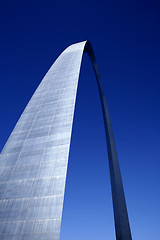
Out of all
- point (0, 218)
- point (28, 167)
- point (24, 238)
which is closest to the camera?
point (24, 238)

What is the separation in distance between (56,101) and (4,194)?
29.7 ft

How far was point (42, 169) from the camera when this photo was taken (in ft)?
38.6

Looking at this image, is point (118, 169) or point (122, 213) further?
point (118, 169)

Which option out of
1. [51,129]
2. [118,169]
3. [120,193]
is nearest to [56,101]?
[51,129]

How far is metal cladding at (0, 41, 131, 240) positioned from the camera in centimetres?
952

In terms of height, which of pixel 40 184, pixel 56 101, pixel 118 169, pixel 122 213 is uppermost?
pixel 56 101

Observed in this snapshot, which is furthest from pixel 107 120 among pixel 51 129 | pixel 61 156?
pixel 61 156

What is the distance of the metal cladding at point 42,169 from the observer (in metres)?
9.52

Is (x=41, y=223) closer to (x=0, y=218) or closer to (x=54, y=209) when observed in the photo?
(x=54, y=209)

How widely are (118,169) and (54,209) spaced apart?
769cm

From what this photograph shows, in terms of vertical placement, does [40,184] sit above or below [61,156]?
below

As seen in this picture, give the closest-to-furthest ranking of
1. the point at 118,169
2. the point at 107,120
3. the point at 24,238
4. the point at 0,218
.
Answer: the point at 24,238 → the point at 0,218 → the point at 118,169 → the point at 107,120

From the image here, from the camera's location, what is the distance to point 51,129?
14359mm

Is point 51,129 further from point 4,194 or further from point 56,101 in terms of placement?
point 4,194
